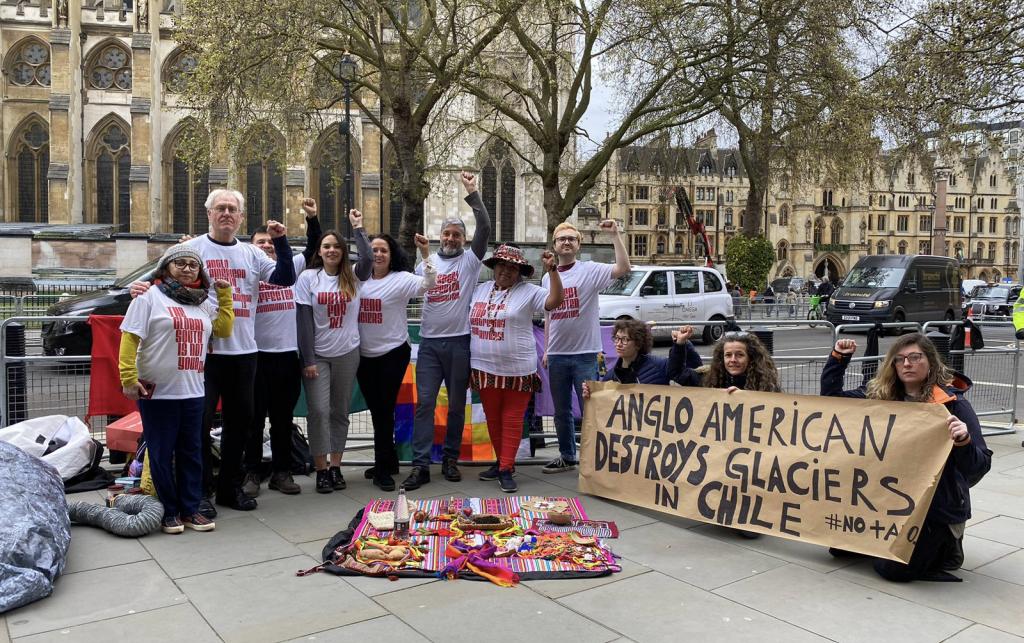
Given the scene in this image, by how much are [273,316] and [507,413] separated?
187 cm

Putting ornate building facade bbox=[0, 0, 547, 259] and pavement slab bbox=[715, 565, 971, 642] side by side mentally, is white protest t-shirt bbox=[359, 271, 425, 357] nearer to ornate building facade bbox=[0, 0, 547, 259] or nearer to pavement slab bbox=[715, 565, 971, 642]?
pavement slab bbox=[715, 565, 971, 642]

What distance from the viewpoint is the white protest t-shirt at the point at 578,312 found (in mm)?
6391

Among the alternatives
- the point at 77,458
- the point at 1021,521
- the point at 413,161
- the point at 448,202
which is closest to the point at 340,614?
the point at 77,458

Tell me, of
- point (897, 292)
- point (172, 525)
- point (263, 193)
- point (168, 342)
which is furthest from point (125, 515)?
point (263, 193)

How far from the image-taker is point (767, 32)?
65.7ft

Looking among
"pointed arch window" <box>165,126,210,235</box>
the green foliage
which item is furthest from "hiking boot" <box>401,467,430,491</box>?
"pointed arch window" <box>165,126,210,235</box>

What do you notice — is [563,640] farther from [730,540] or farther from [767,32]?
[767,32]

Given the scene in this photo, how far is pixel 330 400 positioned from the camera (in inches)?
245

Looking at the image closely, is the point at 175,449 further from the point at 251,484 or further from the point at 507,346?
the point at 507,346

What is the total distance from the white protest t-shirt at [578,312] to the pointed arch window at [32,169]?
1698 inches

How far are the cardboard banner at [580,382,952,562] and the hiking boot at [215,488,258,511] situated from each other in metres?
2.38

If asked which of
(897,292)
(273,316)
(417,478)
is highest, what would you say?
(897,292)

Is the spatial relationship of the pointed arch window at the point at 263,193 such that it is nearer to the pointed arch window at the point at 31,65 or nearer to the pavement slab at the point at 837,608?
the pointed arch window at the point at 31,65

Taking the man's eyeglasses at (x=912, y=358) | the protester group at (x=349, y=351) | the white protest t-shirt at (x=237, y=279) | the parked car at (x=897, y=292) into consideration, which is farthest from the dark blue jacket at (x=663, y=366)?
the parked car at (x=897, y=292)
